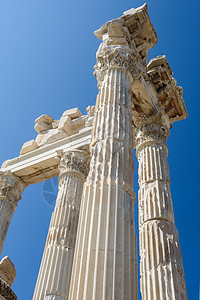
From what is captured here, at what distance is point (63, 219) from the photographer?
16641 millimetres

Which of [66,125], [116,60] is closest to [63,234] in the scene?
[116,60]

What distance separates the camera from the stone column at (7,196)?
19.6 meters

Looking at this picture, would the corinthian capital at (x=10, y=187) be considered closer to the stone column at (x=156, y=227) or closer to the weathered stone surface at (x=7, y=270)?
the stone column at (x=156, y=227)

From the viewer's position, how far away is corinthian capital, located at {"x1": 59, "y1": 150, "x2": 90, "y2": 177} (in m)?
19.0

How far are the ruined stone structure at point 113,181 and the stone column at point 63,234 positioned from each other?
1.9 inches

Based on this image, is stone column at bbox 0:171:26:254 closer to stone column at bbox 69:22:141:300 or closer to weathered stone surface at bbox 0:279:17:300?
stone column at bbox 69:22:141:300

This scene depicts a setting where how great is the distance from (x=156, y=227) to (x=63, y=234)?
532cm

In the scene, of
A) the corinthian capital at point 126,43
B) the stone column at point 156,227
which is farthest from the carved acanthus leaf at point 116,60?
the stone column at point 156,227

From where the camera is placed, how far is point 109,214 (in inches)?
346

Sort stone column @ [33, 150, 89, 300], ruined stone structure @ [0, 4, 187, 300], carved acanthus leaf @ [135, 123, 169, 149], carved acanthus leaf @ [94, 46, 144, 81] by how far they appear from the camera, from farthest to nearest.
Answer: carved acanthus leaf @ [135, 123, 169, 149], carved acanthus leaf @ [94, 46, 144, 81], stone column @ [33, 150, 89, 300], ruined stone structure @ [0, 4, 187, 300]

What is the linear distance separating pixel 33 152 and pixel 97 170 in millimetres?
13694

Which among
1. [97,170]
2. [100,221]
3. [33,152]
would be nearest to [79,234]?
[100,221]

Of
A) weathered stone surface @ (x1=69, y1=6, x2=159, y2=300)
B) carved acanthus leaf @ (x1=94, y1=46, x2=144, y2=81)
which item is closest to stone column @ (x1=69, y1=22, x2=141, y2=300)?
weathered stone surface @ (x1=69, y1=6, x2=159, y2=300)

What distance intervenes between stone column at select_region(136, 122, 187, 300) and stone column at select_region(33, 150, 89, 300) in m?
3.94
